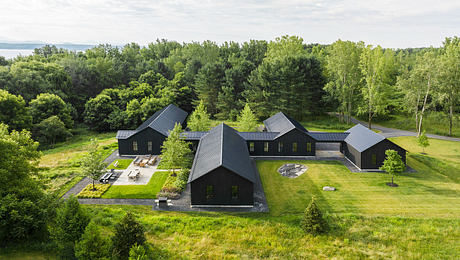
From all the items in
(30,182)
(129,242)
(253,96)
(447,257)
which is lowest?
(447,257)

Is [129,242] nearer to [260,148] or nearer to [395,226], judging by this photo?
[395,226]

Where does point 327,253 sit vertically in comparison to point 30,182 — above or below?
below

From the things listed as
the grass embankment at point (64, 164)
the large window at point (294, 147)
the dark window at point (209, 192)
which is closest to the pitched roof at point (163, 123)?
the grass embankment at point (64, 164)

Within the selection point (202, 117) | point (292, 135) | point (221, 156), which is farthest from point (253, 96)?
point (221, 156)

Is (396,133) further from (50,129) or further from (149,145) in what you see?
(50,129)

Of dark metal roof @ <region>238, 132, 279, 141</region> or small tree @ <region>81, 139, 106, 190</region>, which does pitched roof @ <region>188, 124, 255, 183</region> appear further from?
small tree @ <region>81, 139, 106, 190</region>

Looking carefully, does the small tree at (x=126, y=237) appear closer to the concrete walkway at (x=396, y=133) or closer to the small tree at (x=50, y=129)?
the small tree at (x=50, y=129)
